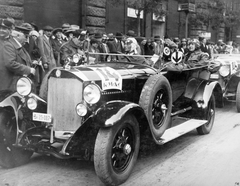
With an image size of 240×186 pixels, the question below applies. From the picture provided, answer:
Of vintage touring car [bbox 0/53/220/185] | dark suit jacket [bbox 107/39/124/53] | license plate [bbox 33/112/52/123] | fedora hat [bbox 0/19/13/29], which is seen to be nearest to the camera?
vintage touring car [bbox 0/53/220/185]

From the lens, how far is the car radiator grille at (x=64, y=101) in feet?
13.7

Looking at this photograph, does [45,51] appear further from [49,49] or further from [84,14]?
[84,14]

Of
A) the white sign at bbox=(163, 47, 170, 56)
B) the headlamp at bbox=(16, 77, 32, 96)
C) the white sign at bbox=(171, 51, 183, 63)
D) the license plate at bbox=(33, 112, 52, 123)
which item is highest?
the white sign at bbox=(163, 47, 170, 56)

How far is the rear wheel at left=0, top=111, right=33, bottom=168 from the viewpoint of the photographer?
4.27 m

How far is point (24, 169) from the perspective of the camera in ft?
14.2

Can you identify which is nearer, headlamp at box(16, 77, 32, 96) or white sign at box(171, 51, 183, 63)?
headlamp at box(16, 77, 32, 96)

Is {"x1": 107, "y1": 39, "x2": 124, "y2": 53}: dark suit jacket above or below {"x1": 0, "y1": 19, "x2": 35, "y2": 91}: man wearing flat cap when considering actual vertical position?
above

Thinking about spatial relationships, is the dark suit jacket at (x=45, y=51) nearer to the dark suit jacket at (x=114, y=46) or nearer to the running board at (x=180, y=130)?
the dark suit jacket at (x=114, y=46)

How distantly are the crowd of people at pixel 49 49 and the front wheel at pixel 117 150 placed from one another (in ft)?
5.22

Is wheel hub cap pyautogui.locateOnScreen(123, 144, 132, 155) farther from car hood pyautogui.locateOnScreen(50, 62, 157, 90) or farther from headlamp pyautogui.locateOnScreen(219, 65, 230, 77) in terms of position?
headlamp pyautogui.locateOnScreen(219, 65, 230, 77)

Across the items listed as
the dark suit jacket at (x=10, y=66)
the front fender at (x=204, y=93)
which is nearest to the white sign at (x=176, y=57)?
the front fender at (x=204, y=93)

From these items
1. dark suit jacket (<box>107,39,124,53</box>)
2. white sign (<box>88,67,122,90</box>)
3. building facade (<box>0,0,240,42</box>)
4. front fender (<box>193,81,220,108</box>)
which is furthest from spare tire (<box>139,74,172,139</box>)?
dark suit jacket (<box>107,39,124,53</box>)

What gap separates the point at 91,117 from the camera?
12.2 feet

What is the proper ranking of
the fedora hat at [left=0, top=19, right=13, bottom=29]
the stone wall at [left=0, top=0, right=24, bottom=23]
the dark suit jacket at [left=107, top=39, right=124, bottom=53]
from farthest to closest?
the dark suit jacket at [left=107, top=39, right=124, bottom=53] → the stone wall at [left=0, top=0, right=24, bottom=23] → the fedora hat at [left=0, top=19, right=13, bottom=29]
